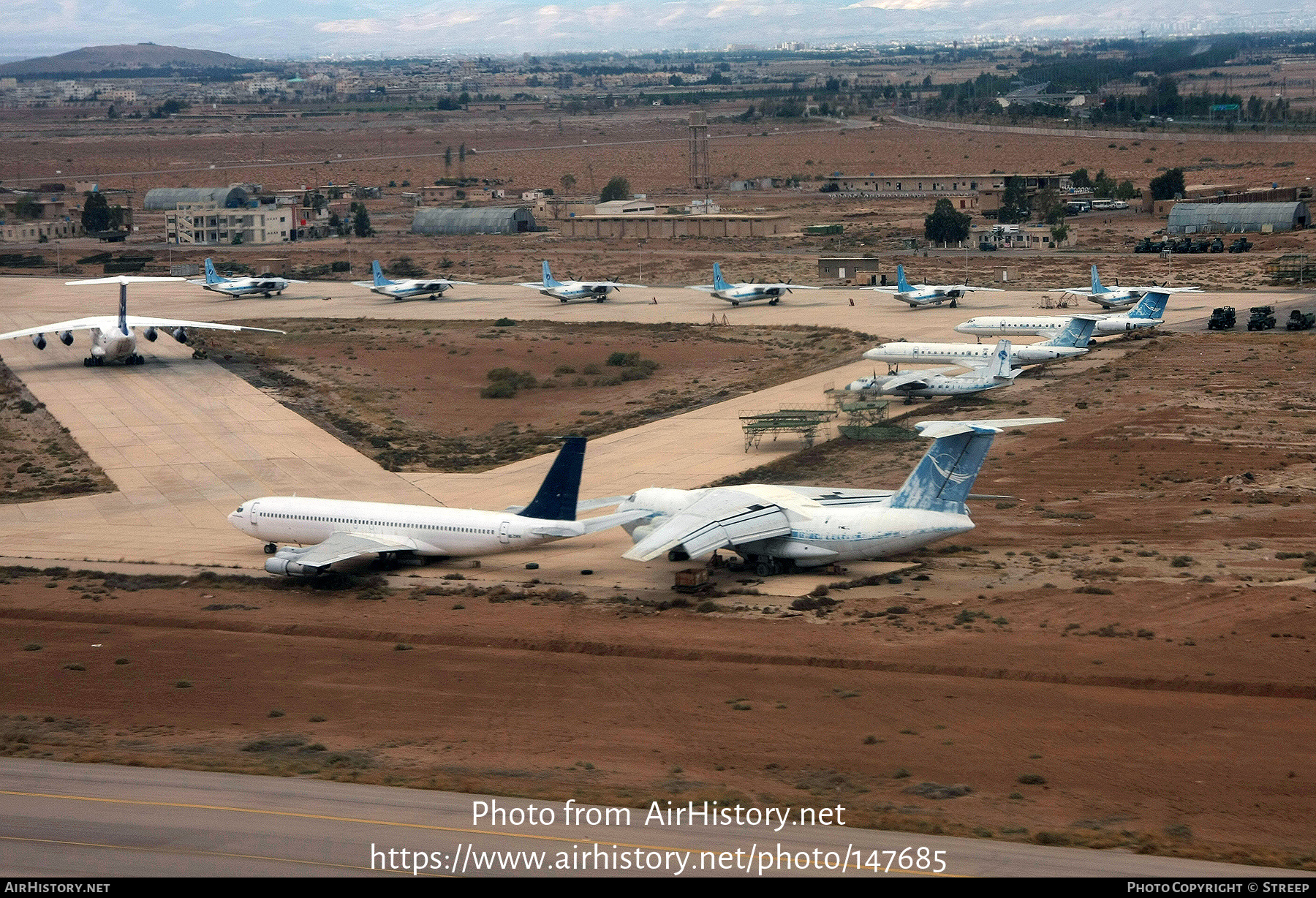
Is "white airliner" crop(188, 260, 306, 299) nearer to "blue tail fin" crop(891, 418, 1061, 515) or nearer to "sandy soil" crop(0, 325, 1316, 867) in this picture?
"sandy soil" crop(0, 325, 1316, 867)

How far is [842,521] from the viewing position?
50812 mm

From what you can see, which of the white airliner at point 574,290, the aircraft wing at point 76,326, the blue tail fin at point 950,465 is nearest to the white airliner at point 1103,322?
the white airliner at point 574,290

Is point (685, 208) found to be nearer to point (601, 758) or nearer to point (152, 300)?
point (152, 300)

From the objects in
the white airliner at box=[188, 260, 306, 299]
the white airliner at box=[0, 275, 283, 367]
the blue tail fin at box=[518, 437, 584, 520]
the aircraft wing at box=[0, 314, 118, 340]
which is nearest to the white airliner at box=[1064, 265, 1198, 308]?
the white airliner at box=[0, 275, 283, 367]

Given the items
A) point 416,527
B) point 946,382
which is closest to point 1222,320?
point 946,382

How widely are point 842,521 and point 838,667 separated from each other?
31.9 feet

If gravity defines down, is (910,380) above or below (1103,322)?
→ below

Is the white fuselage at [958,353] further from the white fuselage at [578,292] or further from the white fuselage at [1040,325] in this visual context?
the white fuselage at [578,292]

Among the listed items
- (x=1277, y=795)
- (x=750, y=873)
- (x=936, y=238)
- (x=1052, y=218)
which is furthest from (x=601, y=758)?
(x=1052, y=218)

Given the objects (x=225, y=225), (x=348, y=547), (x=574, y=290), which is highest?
(x=225, y=225)

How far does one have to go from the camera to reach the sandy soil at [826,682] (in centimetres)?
3309

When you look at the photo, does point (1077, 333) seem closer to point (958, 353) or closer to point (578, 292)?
point (958, 353)

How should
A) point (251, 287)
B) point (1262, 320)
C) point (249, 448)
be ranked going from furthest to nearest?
point (251, 287), point (1262, 320), point (249, 448)

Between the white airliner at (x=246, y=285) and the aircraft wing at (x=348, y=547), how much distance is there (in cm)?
8511
